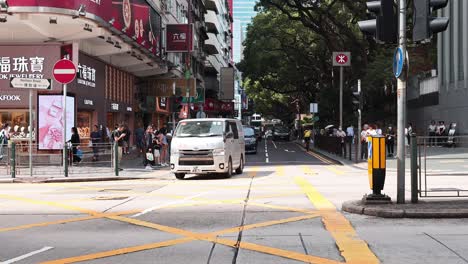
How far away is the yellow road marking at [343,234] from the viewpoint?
6613 mm

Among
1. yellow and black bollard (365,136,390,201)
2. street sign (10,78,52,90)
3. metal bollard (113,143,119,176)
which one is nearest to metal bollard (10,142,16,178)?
street sign (10,78,52,90)

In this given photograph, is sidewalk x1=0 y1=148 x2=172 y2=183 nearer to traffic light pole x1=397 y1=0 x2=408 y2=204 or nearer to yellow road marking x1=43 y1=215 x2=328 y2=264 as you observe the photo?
traffic light pole x1=397 y1=0 x2=408 y2=204

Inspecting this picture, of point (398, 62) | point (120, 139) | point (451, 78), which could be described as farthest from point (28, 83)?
point (451, 78)

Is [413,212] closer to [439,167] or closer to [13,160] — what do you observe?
[439,167]

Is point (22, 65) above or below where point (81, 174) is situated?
above

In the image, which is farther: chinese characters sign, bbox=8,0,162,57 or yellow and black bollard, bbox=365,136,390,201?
chinese characters sign, bbox=8,0,162,57

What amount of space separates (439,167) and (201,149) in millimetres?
7731

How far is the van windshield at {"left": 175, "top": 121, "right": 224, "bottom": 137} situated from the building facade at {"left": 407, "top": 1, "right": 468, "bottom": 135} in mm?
22151

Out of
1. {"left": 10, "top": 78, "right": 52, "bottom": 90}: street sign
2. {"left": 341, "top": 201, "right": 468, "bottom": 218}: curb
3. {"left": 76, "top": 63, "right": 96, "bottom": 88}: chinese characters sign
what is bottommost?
{"left": 341, "top": 201, "right": 468, "bottom": 218}: curb

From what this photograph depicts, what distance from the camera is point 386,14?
1022 cm

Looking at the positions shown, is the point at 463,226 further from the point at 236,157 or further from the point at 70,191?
the point at 236,157

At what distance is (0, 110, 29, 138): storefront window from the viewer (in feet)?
78.1

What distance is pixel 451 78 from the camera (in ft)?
127

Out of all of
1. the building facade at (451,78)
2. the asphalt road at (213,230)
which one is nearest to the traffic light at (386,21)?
the asphalt road at (213,230)
